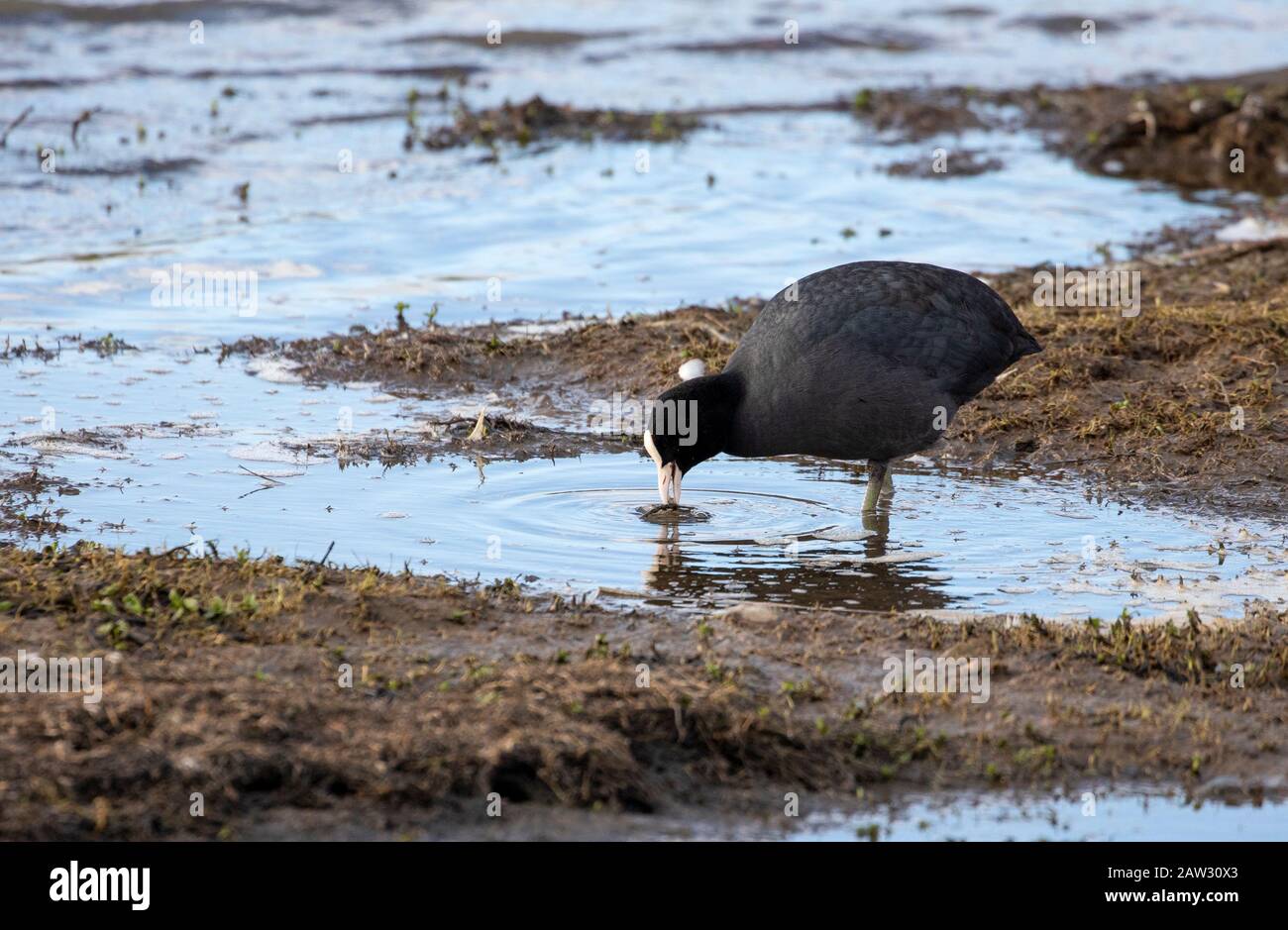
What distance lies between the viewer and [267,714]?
5.06 m

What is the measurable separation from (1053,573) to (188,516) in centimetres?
402

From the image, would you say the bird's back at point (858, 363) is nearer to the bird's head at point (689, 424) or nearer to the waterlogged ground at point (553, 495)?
the bird's head at point (689, 424)

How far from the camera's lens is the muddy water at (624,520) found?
7242 mm

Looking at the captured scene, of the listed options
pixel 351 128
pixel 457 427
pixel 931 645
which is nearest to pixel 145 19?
pixel 351 128

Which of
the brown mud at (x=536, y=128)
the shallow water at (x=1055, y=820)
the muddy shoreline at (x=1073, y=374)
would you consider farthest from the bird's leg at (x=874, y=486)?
the brown mud at (x=536, y=128)

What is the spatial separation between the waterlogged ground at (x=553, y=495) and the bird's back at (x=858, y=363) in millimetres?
495

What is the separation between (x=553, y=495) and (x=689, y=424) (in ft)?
3.20

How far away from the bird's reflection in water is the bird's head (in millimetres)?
285

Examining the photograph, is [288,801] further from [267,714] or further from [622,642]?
[622,642]

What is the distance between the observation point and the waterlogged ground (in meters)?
5.11

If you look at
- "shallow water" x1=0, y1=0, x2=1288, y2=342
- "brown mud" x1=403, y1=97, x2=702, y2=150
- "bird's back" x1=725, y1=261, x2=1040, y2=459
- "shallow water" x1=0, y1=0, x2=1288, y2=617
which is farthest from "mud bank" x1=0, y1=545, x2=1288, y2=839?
"brown mud" x1=403, y1=97, x2=702, y2=150

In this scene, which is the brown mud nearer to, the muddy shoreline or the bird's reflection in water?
the muddy shoreline

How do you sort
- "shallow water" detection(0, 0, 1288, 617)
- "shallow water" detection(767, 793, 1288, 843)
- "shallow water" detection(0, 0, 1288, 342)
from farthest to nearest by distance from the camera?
"shallow water" detection(0, 0, 1288, 342)
"shallow water" detection(0, 0, 1288, 617)
"shallow water" detection(767, 793, 1288, 843)

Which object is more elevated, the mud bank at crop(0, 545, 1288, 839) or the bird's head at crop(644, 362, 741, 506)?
the bird's head at crop(644, 362, 741, 506)
